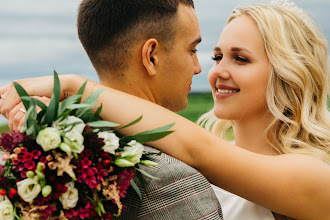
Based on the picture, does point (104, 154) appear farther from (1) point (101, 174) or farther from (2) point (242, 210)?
(2) point (242, 210)

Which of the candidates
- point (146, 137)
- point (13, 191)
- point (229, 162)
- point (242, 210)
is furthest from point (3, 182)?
point (242, 210)

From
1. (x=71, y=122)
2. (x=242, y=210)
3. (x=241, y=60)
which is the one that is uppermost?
(x=71, y=122)

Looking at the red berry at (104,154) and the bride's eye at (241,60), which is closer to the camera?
the red berry at (104,154)

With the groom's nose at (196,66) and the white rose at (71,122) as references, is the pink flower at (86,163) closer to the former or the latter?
the white rose at (71,122)

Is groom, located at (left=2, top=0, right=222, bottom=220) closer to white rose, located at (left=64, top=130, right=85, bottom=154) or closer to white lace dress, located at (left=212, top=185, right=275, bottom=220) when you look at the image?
white rose, located at (left=64, top=130, right=85, bottom=154)

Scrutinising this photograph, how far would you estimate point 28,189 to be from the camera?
2393 mm

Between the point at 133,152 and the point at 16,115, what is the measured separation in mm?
972

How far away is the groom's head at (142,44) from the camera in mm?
3377

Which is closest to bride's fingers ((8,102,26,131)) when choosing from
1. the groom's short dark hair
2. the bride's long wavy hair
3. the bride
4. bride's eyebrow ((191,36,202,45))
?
the groom's short dark hair

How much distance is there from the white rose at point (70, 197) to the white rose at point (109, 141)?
0.88ft

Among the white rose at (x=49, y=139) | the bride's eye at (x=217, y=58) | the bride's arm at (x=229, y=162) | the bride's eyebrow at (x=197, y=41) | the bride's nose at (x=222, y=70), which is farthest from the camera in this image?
the bride's eye at (x=217, y=58)

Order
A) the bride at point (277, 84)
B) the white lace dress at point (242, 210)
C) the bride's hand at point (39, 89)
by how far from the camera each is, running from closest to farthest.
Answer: the bride's hand at point (39, 89), the white lace dress at point (242, 210), the bride at point (277, 84)

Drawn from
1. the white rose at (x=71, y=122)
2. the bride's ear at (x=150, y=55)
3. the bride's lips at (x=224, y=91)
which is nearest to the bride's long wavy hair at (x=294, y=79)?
the bride's lips at (x=224, y=91)

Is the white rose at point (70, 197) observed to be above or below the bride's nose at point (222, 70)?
above
